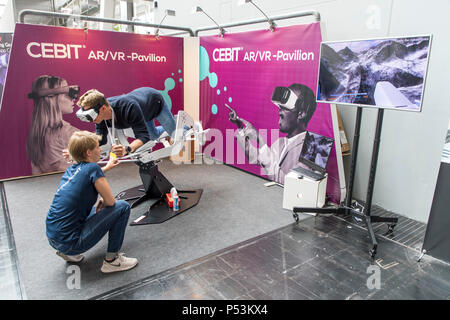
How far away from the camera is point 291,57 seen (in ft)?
12.4

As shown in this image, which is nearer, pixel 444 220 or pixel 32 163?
pixel 444 220

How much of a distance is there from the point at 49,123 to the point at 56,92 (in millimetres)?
429

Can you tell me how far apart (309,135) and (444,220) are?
60.9 inches

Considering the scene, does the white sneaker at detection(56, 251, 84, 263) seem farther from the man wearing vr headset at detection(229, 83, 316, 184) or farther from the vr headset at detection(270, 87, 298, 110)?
the vr headset at detection(270, 87, 298, 110)

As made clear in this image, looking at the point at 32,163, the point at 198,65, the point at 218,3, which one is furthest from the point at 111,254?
the point at 218,3

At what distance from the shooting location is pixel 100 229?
2.28m

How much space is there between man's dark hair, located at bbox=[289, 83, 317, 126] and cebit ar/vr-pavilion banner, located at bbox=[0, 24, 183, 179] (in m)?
2.48

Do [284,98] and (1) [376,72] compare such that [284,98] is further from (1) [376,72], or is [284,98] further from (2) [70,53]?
(2) [70,53]

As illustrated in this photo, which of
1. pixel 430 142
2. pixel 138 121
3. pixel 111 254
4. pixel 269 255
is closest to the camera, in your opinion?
pixel 111 254

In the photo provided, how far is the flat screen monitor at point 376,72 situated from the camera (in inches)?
92.3

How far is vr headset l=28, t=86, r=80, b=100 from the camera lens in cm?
421

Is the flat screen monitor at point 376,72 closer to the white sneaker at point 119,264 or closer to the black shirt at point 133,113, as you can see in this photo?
the black shirt at point 133,113
